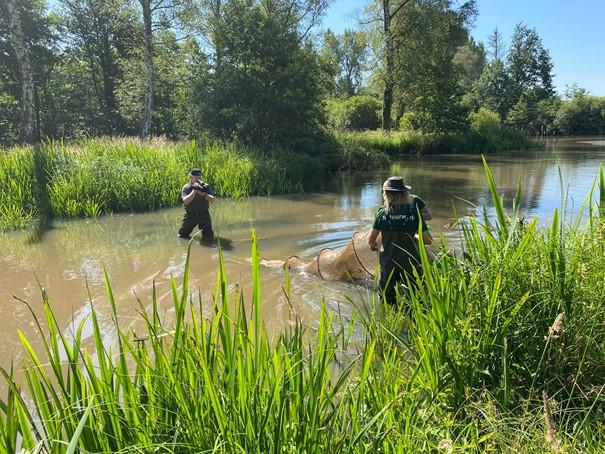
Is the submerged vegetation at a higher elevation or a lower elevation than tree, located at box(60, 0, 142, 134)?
lower

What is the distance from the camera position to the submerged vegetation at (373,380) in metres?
1.87

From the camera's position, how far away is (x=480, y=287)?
9.51ft

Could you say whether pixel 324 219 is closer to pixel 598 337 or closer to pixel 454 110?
pixel 598 337

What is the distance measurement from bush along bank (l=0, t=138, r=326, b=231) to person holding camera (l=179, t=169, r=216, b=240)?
3.48m

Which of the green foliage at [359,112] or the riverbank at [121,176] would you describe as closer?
the riverbank at [121,176]

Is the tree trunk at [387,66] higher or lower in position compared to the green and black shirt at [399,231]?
higher

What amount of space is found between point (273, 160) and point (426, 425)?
1373 centimetres

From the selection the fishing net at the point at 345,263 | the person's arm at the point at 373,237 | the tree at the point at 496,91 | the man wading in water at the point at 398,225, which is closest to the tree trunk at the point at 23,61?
the fishing net at the point at 345,263

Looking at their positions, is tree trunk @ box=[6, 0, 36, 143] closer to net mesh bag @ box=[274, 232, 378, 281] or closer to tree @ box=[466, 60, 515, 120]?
net mesh bag @ box=[274, 232, 378, 281]

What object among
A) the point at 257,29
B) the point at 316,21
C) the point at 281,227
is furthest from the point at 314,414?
the point at 316,21

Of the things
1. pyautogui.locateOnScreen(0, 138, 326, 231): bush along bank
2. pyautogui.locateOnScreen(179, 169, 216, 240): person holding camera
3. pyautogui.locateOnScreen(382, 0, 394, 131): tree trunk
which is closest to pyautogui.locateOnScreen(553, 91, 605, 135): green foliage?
pyautogui.locateOnScreen(382, 0, 394, 131): tree trunk

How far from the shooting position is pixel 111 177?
11930 millimetres

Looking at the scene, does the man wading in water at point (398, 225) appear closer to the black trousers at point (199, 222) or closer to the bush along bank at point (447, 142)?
the black trousers at point (199, 222)

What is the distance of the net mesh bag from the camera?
6.29 meters
